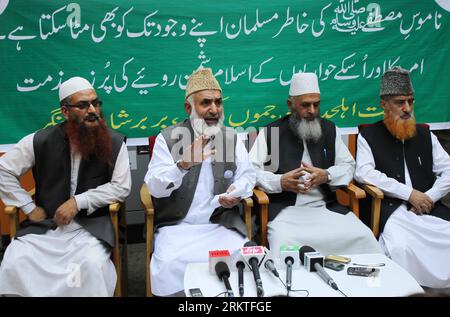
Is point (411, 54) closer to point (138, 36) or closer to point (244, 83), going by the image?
point (244, 83)

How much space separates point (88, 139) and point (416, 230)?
7.81ft

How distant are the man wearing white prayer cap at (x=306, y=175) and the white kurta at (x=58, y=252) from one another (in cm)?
109

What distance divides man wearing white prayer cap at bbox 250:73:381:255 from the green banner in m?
0.52

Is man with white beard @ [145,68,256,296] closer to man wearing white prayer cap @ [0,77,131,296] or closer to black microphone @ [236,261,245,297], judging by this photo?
man wearing white prayer cap @ [0,77,131,296]

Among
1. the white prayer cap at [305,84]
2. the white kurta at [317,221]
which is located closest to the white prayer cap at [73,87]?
the white kurta at [317,221]

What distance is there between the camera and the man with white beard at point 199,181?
293cm

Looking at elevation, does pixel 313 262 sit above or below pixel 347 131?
below

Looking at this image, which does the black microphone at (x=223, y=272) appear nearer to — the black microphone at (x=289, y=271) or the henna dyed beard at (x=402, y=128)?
the black microphone at (x=289, y=271)

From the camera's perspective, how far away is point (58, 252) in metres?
2.80

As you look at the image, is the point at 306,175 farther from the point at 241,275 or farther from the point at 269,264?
the point at 241,275

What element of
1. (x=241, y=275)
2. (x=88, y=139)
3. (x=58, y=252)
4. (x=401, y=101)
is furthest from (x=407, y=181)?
(x=58, y=252)

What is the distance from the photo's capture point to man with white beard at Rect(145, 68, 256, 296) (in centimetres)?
293

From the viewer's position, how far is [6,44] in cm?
367
